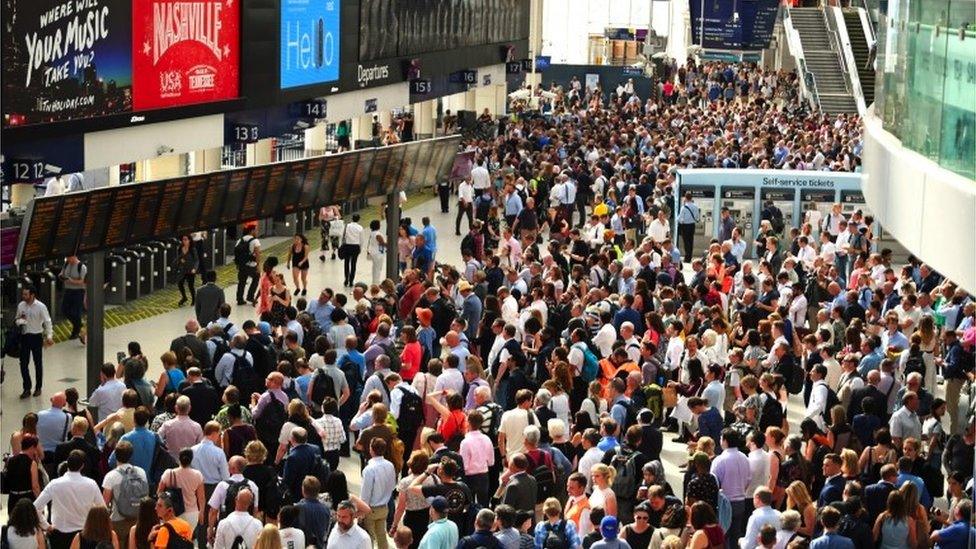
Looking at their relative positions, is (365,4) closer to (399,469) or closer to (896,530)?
(399,469)

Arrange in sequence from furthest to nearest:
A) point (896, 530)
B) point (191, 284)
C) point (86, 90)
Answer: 1. point (191, 284)
2. point (86, 90)
3. point (896, 530)

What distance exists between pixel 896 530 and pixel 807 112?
1657 inches

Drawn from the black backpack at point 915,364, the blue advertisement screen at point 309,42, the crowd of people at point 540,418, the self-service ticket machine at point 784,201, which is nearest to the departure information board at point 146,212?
the crowd of people at point 540,418

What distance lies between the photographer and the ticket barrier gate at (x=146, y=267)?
1083 inches

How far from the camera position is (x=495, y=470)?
1603cm

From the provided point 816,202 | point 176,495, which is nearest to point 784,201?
point 816,202

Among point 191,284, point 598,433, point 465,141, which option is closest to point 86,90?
point 191,284

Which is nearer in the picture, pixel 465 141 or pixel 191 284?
pixel 191 284

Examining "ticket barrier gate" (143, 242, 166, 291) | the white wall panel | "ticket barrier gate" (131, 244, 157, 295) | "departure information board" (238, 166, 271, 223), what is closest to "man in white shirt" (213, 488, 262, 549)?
"departure information board" (238, 166, 271, 223)

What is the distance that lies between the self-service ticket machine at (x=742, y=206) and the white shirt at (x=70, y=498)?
20100mm

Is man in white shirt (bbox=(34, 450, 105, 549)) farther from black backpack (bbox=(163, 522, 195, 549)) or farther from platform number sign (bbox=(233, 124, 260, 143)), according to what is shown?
platform number sign (bbox=(233, 124, 260, 143))

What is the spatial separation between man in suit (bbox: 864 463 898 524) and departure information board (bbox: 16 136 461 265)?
827cm

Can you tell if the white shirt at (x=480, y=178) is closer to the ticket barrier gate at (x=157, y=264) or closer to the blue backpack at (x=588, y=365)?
the ticket barrier gate at (x=157, y=264)

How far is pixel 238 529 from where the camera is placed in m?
12.7
